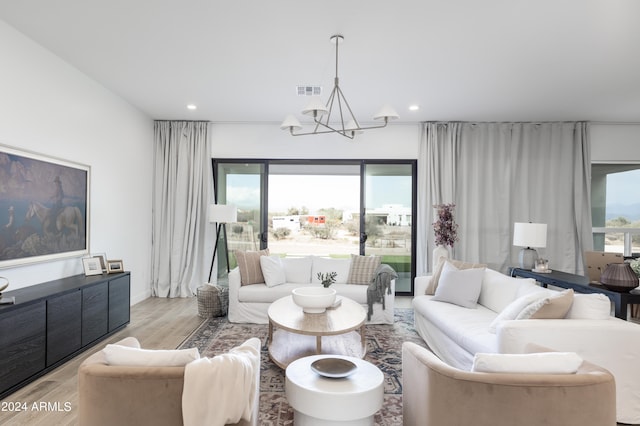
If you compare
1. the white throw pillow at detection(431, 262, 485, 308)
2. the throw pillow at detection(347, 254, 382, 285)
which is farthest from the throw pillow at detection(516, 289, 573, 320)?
the throw pillow at detection(347, 254, 382, 285)

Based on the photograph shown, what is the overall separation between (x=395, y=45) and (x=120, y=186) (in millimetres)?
3860

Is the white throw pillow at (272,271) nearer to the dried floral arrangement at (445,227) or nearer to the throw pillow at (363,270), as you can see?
the throw pillow at (363,270)

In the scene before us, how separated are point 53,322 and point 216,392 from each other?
230 centimetres

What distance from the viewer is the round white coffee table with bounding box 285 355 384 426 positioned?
1.70m

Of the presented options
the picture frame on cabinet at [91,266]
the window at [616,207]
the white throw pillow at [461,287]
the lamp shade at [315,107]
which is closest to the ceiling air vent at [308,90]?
the lamp shade at [315,107]

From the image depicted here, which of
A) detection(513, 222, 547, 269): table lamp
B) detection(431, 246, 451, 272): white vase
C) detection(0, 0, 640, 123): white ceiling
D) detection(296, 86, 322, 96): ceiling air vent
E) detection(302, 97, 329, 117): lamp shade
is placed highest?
detection(0, 0, 640, 123): white ceiling

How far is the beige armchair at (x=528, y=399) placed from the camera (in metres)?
1.39

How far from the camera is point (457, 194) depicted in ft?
18.0

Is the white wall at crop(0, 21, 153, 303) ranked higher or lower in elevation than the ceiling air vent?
lower

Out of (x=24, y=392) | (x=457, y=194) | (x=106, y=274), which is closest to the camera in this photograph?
(x=24, y=392)

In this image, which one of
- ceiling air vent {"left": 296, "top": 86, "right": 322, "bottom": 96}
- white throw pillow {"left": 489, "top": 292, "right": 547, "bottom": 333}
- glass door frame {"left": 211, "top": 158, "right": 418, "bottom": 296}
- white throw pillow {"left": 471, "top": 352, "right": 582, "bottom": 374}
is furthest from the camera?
glass door frame {"left": 211, "top": 158, "right": 418, "bottom": 296}

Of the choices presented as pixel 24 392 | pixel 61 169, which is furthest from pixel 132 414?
pixel 61 169

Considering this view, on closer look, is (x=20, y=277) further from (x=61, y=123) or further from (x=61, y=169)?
(x=61, y=123)

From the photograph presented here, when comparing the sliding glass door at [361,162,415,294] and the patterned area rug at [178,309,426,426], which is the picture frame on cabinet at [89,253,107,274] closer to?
the patterned area rug at [178,309,426,426]
